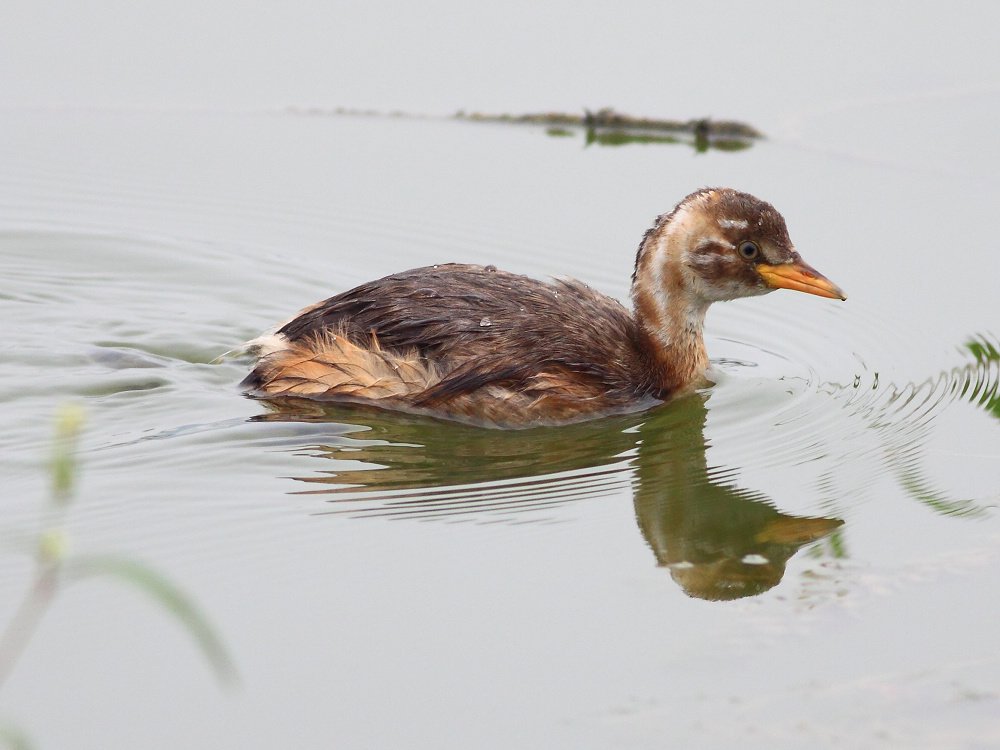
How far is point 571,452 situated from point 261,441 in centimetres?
150

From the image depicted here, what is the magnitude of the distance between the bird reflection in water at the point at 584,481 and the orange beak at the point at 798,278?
74 cm

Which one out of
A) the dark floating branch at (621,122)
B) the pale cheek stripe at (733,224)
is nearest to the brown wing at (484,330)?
the pale cheek stripe at (733,224)

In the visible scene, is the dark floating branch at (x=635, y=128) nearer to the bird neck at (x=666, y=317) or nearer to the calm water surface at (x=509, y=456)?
the calm water surface at (x=509, y=456)

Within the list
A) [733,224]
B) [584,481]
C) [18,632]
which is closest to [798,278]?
[733,224]

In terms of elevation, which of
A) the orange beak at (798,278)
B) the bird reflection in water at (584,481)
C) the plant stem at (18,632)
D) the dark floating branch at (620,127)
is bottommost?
the plant stem at (18,632)

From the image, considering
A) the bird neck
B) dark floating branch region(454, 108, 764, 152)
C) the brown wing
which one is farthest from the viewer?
dark floating branch region(454, 108, 764, 152)

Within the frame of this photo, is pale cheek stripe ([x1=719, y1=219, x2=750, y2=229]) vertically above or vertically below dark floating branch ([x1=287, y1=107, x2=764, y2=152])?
below

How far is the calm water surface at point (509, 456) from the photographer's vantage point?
4895mm

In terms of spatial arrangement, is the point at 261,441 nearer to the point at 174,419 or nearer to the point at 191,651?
the point at 174,419

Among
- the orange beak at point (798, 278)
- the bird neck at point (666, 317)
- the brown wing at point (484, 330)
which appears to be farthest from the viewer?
the bird neck at point (666, 317)

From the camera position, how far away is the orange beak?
800 centimetres

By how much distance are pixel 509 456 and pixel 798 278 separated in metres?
1.95

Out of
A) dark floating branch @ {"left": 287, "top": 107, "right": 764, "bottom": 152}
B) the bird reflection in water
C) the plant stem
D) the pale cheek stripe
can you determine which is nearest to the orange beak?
the pale cheek stripe

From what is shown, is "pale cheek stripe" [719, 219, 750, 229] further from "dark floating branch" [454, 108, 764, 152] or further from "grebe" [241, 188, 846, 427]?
"dark floating branch" [454, 108, 764, 152]
